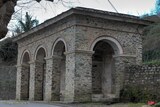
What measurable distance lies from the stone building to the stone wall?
0.67 metres

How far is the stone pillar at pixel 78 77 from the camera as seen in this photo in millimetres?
18500

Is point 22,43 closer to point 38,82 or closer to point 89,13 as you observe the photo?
point 38,82

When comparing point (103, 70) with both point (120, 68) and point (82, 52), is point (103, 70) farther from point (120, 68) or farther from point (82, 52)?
point (82, 52)

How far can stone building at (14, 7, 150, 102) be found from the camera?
18.8 m

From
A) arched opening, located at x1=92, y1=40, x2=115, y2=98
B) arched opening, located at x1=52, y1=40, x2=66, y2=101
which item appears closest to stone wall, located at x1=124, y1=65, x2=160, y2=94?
arched opening, located at x1=92, y1=40, x2=115, y2=98

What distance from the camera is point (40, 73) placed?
2381 cm

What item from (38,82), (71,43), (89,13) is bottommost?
(38,82)

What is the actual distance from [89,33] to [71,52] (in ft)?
4.69

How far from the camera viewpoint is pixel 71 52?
1883 cm

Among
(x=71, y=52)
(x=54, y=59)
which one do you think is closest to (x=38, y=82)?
(x=54, y=59)

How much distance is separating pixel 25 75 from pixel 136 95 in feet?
33.6

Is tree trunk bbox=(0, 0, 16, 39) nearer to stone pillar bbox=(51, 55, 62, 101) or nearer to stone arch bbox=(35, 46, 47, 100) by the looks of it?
stone pillar bbox=(51, 55, 62, 101)

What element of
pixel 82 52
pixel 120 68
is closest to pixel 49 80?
pixel 82 52

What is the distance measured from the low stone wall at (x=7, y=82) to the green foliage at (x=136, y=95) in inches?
618
